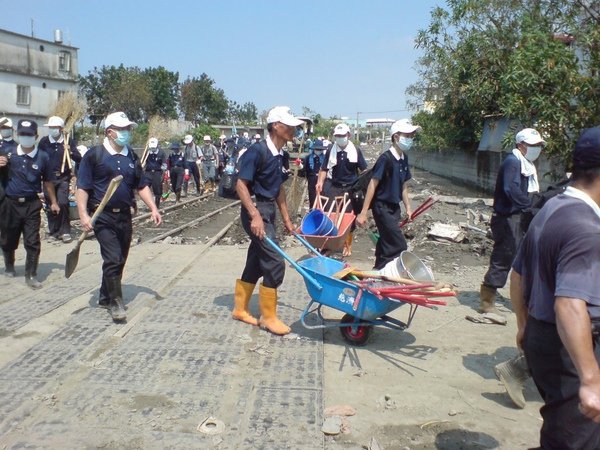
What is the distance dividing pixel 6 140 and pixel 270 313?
17.8 feet

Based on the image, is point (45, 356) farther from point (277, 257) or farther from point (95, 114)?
point (95, 114)

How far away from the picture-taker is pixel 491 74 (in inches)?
773

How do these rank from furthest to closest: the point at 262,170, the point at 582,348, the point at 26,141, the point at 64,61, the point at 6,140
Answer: the point at 64,61
the point at 6,140
the point at 26,141
the point at 262,170
the point at 582,348

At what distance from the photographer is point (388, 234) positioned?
6125 millimetres

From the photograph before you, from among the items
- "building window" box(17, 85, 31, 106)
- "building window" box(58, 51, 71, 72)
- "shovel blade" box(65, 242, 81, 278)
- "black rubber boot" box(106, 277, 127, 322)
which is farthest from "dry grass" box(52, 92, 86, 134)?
"building window" box(58, 51, 71, 72)

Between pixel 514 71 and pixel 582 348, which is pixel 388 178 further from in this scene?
pixel 514 71

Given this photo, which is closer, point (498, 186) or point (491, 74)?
point (498, 186)

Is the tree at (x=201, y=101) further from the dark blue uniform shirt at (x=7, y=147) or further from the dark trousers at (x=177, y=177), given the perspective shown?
the dark blue uniform shirt at (x=7, y=147)

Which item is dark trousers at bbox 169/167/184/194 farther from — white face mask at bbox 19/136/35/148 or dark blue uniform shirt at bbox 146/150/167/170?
white face mask at bbox 19/136/35/148

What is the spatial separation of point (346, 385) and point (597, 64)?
10.9 metres

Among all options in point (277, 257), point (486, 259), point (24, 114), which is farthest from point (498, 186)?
point (24, 114)

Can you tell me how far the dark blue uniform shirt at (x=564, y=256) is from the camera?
227 cm

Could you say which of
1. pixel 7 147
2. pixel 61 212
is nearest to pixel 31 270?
pixel 7 147

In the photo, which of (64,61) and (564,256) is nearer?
(564,256)
